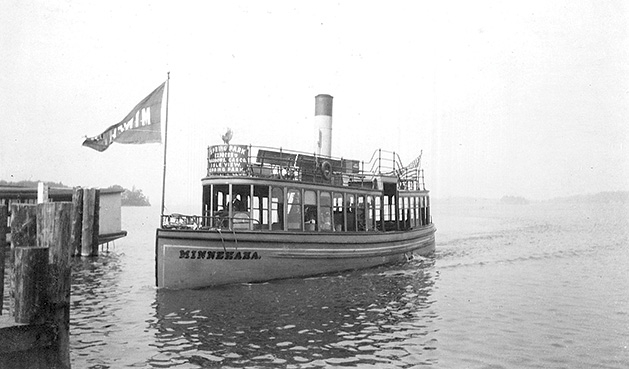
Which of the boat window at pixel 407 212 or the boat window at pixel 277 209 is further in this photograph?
the boat window at pixel 407 212

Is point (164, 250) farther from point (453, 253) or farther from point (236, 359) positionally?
point (453, 253)

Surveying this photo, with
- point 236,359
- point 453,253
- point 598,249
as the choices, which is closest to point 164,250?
point 236,359

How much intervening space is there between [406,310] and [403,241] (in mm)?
8581

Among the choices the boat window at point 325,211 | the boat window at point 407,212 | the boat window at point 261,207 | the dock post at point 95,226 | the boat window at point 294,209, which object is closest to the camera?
the boat window at point 261,207

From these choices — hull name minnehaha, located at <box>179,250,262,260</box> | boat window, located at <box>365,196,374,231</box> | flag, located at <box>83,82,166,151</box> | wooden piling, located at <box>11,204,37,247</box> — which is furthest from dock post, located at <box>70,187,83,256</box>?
wooden piling, located at <box>11,204,37,247</box>

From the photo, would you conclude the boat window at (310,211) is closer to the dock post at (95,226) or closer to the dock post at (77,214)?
the dock post at (77,214)

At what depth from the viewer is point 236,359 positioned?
29.6ft

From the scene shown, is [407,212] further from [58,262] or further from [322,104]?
[58,262]

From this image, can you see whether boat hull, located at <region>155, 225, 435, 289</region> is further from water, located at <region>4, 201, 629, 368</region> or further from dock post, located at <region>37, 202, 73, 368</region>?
dock post, located at <region>37, 202, 73, 368</region>

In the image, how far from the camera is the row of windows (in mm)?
15828

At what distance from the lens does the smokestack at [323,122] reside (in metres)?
22.0

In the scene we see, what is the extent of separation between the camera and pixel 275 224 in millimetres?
Result: 16484

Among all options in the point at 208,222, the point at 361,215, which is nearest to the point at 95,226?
the point at 208,222

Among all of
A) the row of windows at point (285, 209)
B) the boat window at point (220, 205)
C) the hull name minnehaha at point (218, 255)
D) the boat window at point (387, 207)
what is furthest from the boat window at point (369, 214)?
the hull name minnehaha at point (218, 255)
